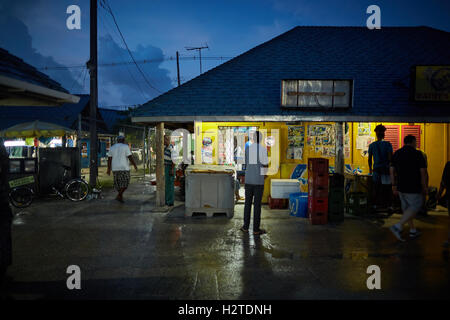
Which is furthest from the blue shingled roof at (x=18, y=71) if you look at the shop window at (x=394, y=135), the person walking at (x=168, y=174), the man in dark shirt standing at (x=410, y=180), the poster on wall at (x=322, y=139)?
the shop window at (x=394, y=135)

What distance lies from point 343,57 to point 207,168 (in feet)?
20.2

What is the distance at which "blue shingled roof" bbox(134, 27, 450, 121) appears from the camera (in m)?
9.10

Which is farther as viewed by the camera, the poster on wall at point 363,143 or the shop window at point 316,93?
the poster on wall at point 363,143

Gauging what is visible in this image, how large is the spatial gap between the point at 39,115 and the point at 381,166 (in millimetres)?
22136

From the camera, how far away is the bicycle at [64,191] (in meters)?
9.46

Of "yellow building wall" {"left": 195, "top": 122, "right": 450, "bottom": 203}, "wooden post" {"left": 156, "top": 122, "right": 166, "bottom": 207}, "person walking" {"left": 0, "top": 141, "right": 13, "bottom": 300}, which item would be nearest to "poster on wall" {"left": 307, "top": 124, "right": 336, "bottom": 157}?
"yellow building wall" {"left": 195, "top": 122, "right": 450, "bottom": 203}

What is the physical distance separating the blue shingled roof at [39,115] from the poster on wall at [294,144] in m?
18.0

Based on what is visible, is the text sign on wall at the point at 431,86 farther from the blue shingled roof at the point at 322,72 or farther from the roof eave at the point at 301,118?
the roof eave at the point at 301,118

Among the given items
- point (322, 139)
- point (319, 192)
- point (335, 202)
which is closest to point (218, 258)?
point (319, 192)

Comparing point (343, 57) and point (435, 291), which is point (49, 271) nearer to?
point (435, 291)

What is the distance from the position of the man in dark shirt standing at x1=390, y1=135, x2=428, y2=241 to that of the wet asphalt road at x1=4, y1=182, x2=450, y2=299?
58 cm

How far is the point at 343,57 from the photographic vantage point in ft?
34.4

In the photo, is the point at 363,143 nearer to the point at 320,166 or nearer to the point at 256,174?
the point at 320,166

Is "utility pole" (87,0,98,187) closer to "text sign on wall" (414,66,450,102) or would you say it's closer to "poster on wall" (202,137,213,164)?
"poster on wall" (202,137,213,164)
